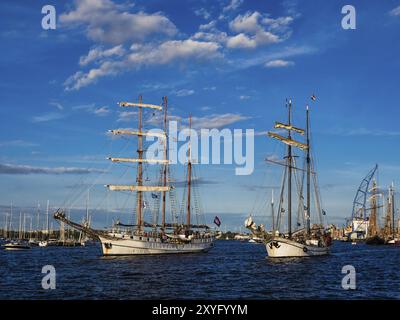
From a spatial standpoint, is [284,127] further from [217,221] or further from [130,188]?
[130,188]

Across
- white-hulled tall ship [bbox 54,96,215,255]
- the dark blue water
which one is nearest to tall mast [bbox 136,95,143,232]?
white-hulled tall ship [bbox 54,96,215,255]

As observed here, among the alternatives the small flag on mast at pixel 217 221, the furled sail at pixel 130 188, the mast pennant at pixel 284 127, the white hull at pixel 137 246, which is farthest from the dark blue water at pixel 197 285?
the small flag on mast at pixel 217 221

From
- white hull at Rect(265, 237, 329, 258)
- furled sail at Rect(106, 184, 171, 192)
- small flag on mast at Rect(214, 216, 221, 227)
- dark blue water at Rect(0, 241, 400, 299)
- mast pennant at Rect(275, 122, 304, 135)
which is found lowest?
dark blue water at Rect(0, 241, 400, 299)

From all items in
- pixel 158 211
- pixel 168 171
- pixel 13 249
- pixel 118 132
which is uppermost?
pixel 118 132

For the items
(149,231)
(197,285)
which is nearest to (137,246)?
(149,231)

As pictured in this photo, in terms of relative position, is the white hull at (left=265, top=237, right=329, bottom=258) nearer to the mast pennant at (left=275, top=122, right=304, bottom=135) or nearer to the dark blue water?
the dark blue water

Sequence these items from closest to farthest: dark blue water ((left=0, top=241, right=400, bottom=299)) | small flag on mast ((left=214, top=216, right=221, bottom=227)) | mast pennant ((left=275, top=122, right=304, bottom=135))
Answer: dark blue water ((left=0, top=241, right=400, bottom=299)), mast pennant ((left=275, top=122, right=304, bottom=135)), small flag on mast ((left=214, top=216, right=221, bottom=227))

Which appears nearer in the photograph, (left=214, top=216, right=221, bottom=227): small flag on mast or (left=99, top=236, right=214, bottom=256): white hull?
(left=99, top=236, right=214, bottom=256): white hull
